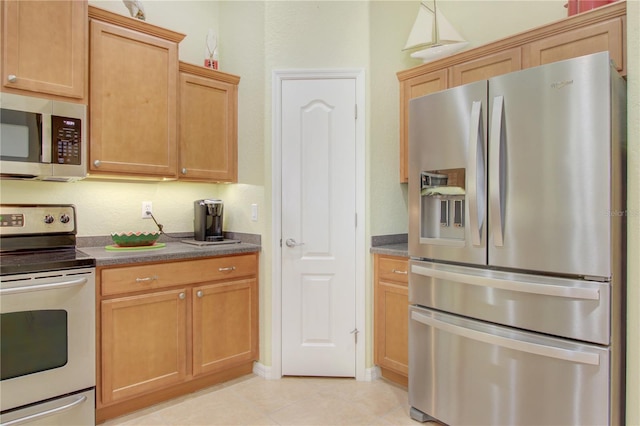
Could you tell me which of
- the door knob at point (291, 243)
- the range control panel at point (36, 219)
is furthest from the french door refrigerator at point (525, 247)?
the range control panel at point (36, 219)

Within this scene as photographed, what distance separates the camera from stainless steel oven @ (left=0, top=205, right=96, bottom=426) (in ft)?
6.00

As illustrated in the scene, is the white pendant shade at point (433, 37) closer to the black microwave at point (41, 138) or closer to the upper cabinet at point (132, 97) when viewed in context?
the upper cabinet at point (132, 97)

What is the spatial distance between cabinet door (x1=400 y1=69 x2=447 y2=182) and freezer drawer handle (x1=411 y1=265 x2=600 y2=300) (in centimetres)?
98

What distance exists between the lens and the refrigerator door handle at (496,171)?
179cm

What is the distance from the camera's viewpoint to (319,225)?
2783 millimetres

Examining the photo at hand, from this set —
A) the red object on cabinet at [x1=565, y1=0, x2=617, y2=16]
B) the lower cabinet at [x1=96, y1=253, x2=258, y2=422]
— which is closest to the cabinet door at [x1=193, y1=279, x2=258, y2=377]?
the lower cabinet at [x1=96, y1=253, x2=258, y2=422]

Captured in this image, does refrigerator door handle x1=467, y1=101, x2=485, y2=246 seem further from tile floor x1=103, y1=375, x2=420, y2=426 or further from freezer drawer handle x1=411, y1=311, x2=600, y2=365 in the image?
tile floor x1=103, y1=375, x2=420, y2=426

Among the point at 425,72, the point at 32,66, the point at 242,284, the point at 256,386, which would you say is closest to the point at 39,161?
the point at 32,66

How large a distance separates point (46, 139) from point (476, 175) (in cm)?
226

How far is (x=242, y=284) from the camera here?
9.07 ft

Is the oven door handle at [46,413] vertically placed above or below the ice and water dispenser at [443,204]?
below

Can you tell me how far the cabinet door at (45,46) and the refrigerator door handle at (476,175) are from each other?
216 centimetres

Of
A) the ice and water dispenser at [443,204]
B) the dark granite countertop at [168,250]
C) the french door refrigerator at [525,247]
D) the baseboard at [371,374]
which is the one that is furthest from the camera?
the baseboard at [371,374]

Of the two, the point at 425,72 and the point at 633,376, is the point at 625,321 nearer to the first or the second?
the point at 633,376
